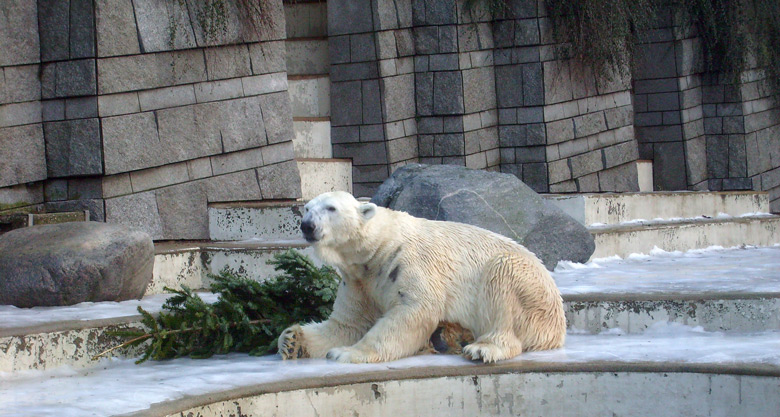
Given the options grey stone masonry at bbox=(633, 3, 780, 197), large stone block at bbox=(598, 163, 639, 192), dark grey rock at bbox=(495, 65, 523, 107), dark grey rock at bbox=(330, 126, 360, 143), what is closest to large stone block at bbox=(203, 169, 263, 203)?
dark grey rock at bbox=(330, 126, 360, 143)

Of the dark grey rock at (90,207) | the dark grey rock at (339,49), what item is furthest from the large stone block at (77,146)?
the dark grey rock at (339,49)

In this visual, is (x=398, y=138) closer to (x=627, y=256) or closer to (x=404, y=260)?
(x=627, y=256)

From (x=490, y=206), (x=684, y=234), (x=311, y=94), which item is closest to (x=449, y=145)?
(x=311, y=94)

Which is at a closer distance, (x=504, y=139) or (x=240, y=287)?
(x=240, y=287)

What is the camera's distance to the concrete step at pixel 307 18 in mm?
9055

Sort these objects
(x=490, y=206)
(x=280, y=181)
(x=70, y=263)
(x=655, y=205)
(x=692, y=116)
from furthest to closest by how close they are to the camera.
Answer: (x=692, y=116) < (x=655, y=205) < (x=280, y=181) < (x=490, y=206) < (x=70, y=263)

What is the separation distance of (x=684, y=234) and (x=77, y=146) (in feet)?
14.9

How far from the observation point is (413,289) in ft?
12.4

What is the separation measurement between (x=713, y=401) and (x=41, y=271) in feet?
10.4

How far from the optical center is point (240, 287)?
434 centimetres

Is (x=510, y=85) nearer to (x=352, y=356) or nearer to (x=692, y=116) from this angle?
(x=692, y=116)

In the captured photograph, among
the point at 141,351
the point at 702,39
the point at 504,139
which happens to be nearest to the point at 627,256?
the point at 504,139

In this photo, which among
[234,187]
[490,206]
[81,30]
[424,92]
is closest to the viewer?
[490,206]

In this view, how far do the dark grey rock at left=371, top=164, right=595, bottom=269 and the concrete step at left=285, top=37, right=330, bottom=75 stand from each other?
2.97 metres
